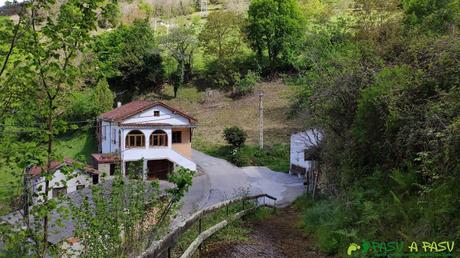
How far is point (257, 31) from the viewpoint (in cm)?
4675

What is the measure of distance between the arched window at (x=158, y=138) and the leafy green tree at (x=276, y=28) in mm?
Result: 21279

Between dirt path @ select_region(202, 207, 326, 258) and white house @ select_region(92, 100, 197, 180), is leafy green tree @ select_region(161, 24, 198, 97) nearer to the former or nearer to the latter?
white house @ select_region(92, 100, 197, 180)

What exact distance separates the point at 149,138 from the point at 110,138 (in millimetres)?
3868

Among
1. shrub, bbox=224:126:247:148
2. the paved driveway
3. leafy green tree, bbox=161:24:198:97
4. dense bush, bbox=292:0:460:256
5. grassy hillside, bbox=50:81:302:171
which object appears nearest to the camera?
dense bush, bbox=292:0:460:256

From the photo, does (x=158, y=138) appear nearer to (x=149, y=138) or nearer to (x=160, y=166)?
(x=149, y=138)

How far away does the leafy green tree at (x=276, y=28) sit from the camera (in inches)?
1812

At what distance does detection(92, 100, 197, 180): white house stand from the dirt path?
18.8m

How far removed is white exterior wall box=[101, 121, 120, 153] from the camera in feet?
94.7

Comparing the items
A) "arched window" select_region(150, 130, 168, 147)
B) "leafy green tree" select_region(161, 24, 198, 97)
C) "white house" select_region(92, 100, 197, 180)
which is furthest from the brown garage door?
"leafy green tree" select_region(161, 24, 198, 97)

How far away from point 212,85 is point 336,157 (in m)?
36.4

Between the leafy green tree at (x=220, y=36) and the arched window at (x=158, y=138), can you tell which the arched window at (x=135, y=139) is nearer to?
the arched window at (x=158, y=138)

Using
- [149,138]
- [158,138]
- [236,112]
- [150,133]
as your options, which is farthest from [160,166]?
[236,112]

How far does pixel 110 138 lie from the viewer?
1207 inches

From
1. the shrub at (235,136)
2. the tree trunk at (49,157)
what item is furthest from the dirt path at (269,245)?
the shrub at (235,136)
